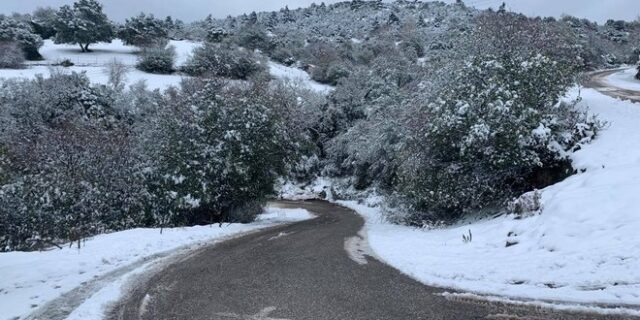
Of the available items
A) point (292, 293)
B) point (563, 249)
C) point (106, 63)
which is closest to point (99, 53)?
point (106, 63)

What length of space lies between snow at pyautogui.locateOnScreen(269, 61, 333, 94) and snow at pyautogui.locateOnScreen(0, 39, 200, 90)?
980 cm

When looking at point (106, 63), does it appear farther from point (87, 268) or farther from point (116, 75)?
point (87, 268)

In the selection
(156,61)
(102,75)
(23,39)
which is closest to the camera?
(102,75)

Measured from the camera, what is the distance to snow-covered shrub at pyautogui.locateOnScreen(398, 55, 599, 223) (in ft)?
50.5

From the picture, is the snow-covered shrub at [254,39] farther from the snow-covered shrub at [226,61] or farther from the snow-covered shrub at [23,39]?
the snow-covered shrub at [23,39]

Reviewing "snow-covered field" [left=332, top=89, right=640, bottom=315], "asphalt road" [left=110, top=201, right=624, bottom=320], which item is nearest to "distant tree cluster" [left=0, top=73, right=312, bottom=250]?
"asphalt road" [left=110, top=201, right=624, bottom=320]

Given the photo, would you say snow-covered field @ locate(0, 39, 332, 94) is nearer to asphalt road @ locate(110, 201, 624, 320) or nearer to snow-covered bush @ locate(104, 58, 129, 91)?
snow-covered bush @ locate(104, 58, 129, 91)

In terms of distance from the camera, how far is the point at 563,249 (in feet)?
30.2

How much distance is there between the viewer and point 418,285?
860 cm

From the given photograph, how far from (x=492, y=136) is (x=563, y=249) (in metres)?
6.59

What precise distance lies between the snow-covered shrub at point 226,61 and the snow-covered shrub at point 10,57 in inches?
590

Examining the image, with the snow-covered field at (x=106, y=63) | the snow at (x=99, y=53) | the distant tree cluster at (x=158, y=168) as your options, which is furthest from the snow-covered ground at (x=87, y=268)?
the snow at (x=99, y=53)

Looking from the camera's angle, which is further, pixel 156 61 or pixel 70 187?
pixel 156 61

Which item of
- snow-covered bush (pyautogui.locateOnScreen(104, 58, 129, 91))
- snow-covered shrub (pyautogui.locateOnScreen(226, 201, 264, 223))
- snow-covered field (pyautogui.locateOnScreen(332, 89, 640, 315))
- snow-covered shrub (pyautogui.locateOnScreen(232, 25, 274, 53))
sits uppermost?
snow-covered shrub (pyautogui.locateOnScreen(232, 25, 274, 53))
